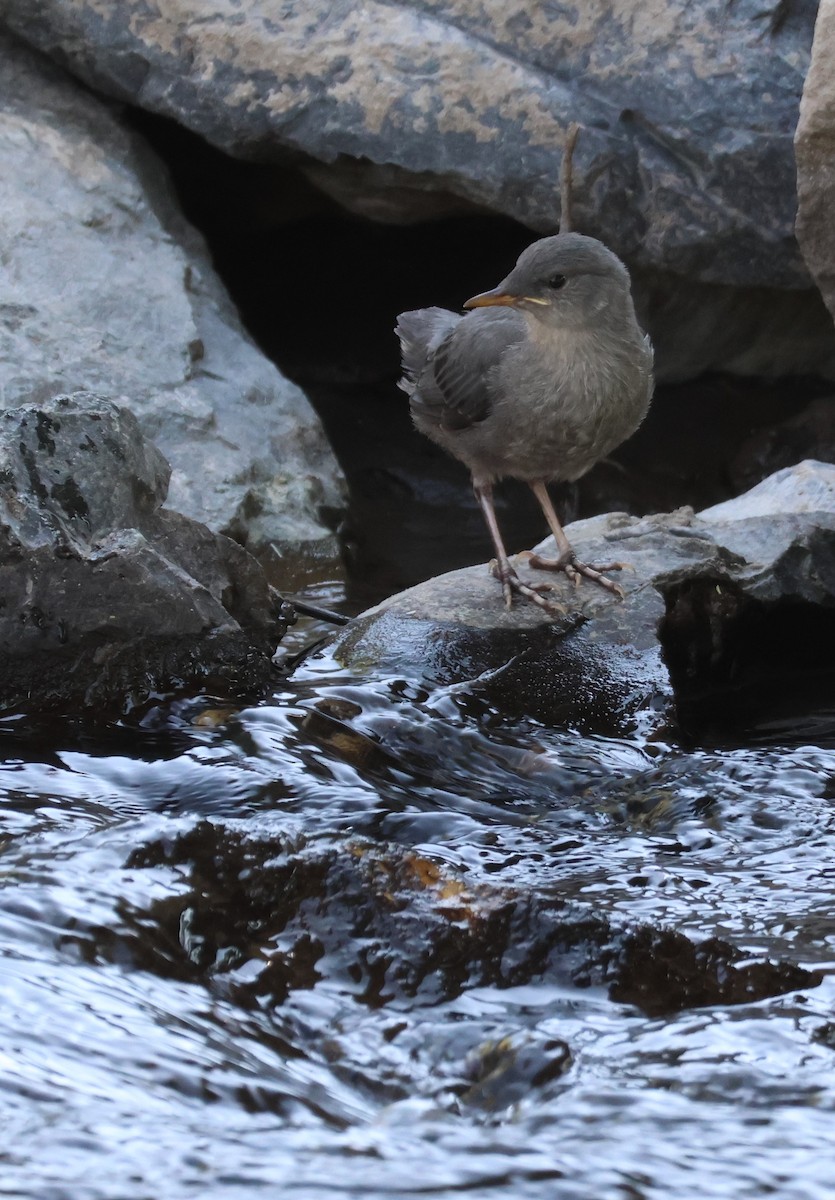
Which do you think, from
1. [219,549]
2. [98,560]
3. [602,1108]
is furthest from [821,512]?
[602,1108]

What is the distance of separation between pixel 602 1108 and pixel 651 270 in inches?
220

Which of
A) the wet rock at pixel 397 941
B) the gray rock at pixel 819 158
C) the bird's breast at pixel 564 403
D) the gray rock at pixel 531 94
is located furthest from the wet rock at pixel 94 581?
the gray rock at pixel 531 94

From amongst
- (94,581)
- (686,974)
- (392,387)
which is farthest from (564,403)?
(392,387)

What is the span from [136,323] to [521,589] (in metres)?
3.00

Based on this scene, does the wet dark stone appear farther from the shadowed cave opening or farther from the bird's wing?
the shadowed cave opening

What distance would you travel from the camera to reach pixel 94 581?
147 inches

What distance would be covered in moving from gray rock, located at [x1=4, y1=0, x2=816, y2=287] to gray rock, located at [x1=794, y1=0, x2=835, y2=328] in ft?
4.12

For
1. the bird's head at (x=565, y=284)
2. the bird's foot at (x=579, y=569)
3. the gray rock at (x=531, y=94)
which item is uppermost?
the gray rock at (x=531, y=94)

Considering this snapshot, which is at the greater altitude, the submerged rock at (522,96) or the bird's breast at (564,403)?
the submerged rock at (522,96)

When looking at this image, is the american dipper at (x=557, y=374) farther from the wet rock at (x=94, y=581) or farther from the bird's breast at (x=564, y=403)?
the wet rock at (x=94, y=581)

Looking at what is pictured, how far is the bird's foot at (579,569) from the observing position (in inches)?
176

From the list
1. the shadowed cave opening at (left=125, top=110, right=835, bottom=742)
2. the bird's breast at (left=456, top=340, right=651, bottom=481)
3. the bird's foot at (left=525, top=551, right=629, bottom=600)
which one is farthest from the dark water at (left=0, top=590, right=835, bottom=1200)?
the shadowed cave opening at (left=125, top=110, right=835, bottom=742)

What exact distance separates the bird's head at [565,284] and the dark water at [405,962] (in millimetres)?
1576

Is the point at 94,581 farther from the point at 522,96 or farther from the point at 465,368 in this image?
the point at 522,96
